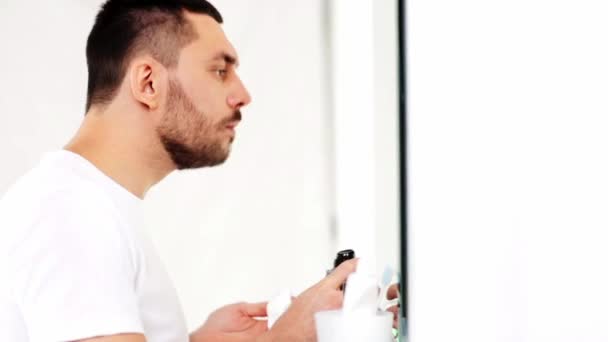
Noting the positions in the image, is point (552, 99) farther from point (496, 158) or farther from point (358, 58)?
point (358, 58)

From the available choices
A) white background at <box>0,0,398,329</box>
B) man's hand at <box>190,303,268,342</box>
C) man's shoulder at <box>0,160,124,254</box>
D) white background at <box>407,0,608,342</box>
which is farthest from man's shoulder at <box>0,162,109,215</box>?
white background at <box>0,0,398,329</box>

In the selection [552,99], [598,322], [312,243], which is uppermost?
[552,99]

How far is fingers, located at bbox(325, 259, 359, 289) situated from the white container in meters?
0.06

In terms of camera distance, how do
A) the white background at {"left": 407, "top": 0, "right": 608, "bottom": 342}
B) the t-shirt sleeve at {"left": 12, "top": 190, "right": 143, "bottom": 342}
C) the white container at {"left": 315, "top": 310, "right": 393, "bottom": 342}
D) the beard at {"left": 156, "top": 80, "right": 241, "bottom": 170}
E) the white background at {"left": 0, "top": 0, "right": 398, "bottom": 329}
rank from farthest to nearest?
the white background at {"left": 0, "top": 0, "right": 398, "bottom": 329}
the beard at {"left": 156, "top": 80, "right": 241, "bottom": 170}
the t-shirt sleeve at {"left": 12, "top": 190, "right": 143, "bottom": 342}
the white container at {"left": 315, "top": 310, "right": 393, "bottom": 342}
the white background at {"left": 407, "top": 0, "right": 608, "bottom": 342}

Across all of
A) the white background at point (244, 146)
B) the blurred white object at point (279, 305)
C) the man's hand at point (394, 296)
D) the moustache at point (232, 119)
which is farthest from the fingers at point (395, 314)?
the white background at point (244, 146)

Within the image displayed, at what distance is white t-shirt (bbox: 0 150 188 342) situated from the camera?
636 mm

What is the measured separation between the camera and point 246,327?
88 cm

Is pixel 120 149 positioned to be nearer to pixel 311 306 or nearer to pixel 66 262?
pixel 66 262

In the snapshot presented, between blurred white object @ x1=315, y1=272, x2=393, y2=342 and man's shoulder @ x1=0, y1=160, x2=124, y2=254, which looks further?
man's shoulder @ x1=0, y1=160, x2=124, y2=254

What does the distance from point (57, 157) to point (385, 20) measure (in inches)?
14.3

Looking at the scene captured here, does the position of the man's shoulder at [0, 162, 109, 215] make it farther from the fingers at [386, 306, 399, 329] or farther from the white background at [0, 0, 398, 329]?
the white background at [0, 0, 398, 329]

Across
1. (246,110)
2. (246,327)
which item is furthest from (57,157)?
(246,110)

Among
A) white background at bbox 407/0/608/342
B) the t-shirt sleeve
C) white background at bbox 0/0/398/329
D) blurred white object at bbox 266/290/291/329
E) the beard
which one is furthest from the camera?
white background at bbox 0/0/398/329

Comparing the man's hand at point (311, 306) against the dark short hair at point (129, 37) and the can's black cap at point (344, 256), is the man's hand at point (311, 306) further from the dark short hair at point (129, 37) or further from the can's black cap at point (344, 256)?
the dark short hair at point (129, 37)
